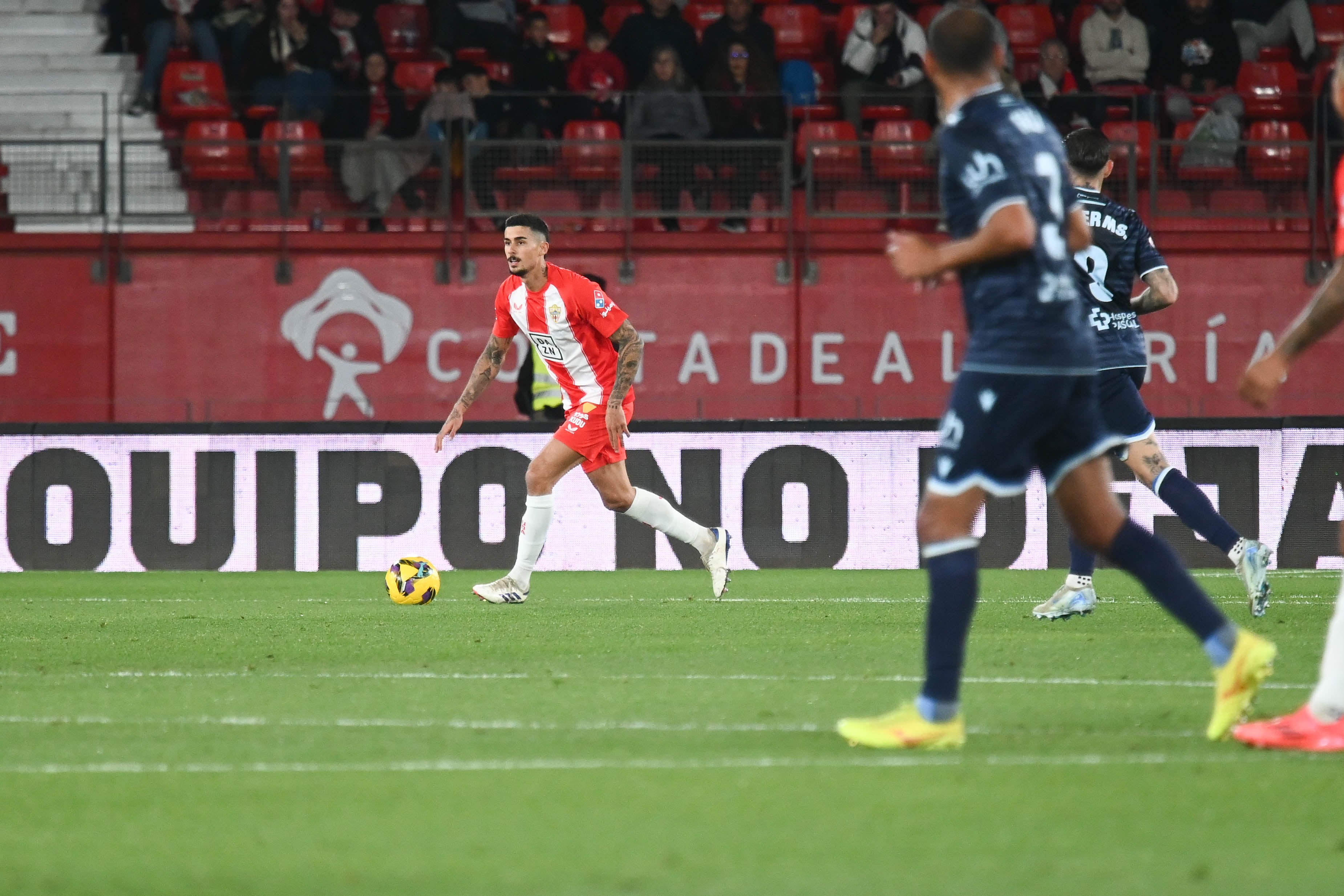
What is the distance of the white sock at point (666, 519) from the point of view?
1044cm

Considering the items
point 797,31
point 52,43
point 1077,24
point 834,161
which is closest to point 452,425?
point 834,161

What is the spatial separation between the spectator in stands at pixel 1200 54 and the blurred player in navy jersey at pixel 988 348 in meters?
14.4

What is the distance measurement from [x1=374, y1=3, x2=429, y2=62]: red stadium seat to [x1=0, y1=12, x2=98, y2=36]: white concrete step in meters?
3.35

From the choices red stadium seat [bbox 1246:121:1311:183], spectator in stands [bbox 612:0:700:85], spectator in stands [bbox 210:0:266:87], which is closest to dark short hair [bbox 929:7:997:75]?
red stadium seat [bbox 1246:121:1311:183]

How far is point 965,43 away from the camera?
4.75m

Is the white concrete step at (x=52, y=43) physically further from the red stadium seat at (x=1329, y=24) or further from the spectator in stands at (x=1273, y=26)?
the red stadium seat at (x=1329, y=24)

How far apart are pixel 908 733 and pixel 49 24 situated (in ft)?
59.5

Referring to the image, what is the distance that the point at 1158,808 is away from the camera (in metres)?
4.01

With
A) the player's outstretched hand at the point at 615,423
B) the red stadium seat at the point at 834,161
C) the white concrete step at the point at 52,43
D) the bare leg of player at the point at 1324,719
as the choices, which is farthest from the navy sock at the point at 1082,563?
the white concrete step at the point at 52,43

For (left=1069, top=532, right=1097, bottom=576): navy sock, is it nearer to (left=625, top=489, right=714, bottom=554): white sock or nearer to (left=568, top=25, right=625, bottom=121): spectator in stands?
(left=625, top=489, right=714, bottom=554): white sock

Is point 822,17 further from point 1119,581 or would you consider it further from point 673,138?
point 1119,581

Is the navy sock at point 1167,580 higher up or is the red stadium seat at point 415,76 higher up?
the red stadium seat at point 415,76

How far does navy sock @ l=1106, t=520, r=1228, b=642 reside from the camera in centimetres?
491

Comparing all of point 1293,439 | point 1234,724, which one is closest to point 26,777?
point 1234,724
